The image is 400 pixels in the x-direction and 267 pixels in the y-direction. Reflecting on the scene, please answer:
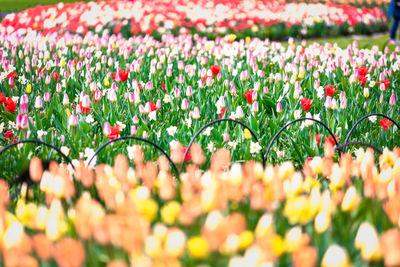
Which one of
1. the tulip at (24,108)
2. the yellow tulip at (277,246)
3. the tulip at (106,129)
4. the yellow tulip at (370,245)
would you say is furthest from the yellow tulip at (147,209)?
the tulip at (24,108)

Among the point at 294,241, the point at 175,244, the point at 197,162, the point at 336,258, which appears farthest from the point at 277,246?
the point at 197,162

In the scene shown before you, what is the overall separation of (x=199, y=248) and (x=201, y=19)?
361 inches

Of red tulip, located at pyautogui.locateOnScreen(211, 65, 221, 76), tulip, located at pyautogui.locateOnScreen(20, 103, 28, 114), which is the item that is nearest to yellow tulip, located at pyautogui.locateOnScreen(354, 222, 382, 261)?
tulip, located at pyautogui.locateOnScreen(20, 103, 28, 114)

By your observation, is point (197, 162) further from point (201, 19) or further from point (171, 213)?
point (201, 19)

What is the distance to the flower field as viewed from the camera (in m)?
1.49

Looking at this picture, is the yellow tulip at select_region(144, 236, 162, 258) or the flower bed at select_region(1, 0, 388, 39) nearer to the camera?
the yellow tulip at select_region(144, 236, 162, 258)

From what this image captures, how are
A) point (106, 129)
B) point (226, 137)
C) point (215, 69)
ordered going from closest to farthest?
point (106, 129)
point (226, 137)
point (215, 69)

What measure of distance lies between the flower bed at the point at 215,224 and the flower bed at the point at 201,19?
7.07 m

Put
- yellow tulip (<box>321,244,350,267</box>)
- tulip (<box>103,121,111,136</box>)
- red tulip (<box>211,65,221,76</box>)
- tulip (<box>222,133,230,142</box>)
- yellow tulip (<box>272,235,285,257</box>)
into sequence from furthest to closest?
red tulip (<box>211,65,221,76</box>) < tulip (<box>222,133,230,142</box>) < tulip (<box>103,121,111,136</box>) < yellow tulip (<box>272,235,285,257</box>) < yellow tulip (<box>321,244,350,267</box>)

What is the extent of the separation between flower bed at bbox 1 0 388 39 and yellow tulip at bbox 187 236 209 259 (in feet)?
25.2

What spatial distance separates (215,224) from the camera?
4.96 feet

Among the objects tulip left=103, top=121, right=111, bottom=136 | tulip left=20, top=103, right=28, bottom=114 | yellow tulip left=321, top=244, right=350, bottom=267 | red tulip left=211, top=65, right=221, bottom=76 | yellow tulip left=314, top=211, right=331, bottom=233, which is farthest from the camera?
red tulip left=211, top=65, right=221, bottom=76

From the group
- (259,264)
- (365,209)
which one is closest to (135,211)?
(259,264)

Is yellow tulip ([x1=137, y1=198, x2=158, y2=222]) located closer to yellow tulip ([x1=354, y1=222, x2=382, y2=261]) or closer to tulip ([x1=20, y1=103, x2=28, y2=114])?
yellow tulip ([x1=354, y1=222, x2=382, y2=261])
